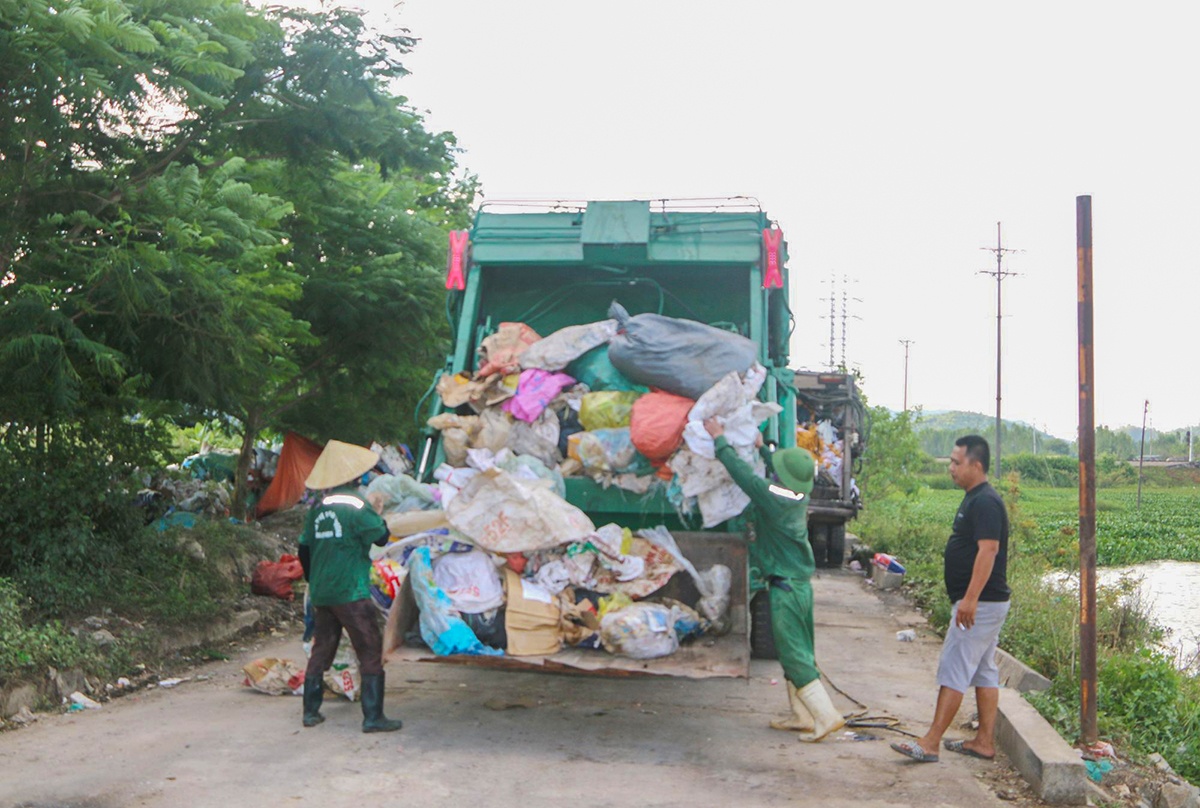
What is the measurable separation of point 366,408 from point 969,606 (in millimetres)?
9713

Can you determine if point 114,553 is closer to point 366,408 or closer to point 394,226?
point 394,226

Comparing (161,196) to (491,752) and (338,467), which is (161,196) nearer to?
(338,467)

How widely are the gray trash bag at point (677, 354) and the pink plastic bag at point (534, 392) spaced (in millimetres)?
368

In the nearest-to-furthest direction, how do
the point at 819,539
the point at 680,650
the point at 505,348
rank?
the point at 680,650
the point at 505,348
the point at 819,539

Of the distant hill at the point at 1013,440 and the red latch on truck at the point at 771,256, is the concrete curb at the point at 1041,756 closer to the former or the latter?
the red latch on truck at the point at 771,256

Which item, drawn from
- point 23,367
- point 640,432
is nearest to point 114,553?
point 23,367

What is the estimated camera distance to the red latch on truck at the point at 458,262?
24.9 feet

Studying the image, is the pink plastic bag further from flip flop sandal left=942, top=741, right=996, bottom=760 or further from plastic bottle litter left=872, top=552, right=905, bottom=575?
plastic bottle litter left=872, top=552, right=905, bottom=575

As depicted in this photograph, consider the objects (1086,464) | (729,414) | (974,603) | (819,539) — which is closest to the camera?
(974,603)

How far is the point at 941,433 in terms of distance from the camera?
3962 inches

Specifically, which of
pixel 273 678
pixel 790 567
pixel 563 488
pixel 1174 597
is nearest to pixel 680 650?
pixel 790 567

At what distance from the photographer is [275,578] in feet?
33.1

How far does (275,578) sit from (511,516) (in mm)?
4705

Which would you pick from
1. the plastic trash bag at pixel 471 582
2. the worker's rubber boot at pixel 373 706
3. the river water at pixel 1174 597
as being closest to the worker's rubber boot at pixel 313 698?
the worker's rubber boot at pixel 373 706
